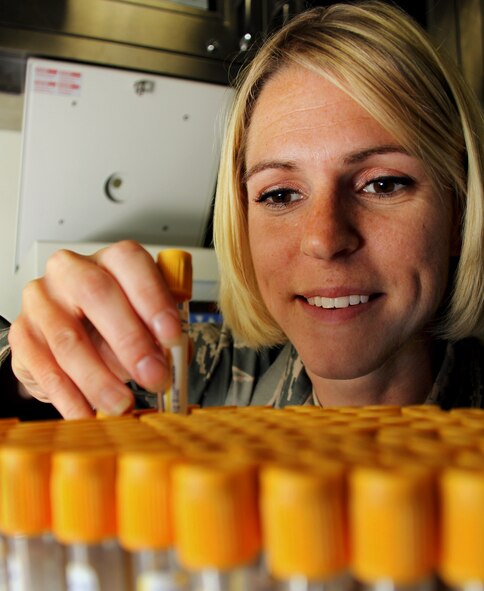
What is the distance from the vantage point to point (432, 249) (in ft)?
3.25

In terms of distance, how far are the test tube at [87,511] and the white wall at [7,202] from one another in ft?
5.09

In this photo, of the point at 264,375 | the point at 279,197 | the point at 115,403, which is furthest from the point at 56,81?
the point at 115,403

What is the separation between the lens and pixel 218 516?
317 millimetres

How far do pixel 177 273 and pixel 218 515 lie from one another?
1.37ft

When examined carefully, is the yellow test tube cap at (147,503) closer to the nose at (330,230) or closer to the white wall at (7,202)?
the nose at (330,230)

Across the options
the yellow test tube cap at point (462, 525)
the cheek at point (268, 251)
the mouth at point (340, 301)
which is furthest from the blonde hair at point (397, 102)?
Answer: the yellow test tube cap at point (462, 525)

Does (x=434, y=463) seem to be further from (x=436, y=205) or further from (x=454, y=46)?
(x=454, y=46)

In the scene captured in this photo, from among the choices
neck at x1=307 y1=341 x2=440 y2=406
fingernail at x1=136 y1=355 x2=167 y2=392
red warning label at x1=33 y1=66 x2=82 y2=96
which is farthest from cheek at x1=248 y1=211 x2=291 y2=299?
red warning label at x1=33 y1=66 x2=82 y2=96

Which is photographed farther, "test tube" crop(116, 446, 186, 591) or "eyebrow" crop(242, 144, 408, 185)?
"eyebrow" crop(242, 144, 408, 185)

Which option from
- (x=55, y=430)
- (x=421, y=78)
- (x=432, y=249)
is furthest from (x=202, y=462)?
(x=421, y=78)

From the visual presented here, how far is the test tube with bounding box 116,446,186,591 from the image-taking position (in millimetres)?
338

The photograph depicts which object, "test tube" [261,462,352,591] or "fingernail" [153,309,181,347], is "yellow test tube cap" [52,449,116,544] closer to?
"test tube" [261,462,352,591]

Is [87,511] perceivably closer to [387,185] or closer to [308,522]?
[308,522]

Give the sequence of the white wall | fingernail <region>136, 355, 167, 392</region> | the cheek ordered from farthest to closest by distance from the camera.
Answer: the white wall < the cheek < fingernail <region>136, 355, 167, 392</region>
